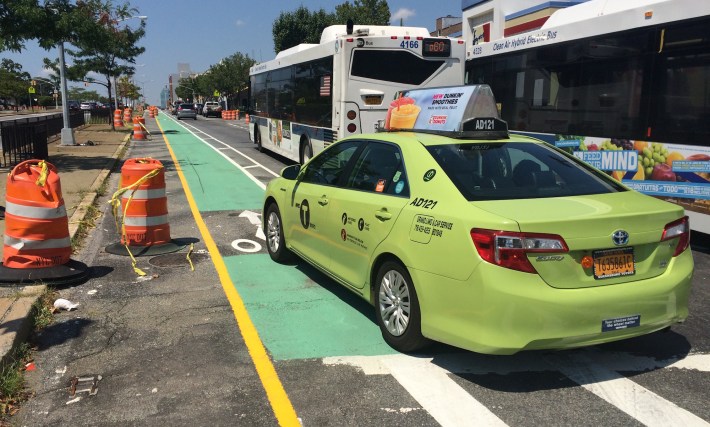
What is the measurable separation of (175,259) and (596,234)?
16.5 feet

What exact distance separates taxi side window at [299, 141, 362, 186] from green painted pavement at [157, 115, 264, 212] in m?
4.53

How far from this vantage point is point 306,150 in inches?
590

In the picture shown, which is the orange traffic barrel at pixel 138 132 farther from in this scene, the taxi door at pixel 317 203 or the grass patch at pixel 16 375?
the grass patch at pixel 16 375

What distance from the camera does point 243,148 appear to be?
23.1 metres

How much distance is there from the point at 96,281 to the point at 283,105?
11.7m

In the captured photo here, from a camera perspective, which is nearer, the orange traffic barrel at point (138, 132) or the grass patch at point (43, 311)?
the grass patch at point (43, 311)

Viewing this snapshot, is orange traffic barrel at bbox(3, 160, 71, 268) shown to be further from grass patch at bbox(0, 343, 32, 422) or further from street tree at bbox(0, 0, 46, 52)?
street tree at bbox(0, 0, 46, 52)

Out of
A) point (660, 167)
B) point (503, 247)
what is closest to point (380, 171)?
point (503, 247)

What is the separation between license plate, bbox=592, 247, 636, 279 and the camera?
365 cm

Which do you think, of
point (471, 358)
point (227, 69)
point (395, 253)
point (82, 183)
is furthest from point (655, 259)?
point (227, 69)

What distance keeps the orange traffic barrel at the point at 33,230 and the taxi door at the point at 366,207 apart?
291 centimetres

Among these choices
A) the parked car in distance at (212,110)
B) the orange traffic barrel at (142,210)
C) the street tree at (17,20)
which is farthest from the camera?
the parked car in distance at (212,110)

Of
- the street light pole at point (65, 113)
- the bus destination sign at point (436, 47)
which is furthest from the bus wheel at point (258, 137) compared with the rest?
the bus destination sign at point (436, 47)

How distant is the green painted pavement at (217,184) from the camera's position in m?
10.9
